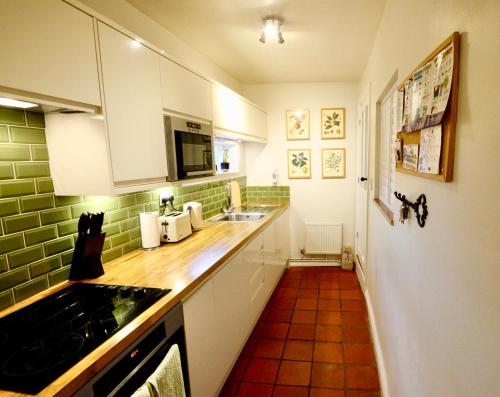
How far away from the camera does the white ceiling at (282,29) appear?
189 cm

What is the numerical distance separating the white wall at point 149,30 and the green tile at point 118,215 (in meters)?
1.03

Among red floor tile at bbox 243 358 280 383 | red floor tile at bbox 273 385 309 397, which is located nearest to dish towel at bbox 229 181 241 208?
red floor tile at bbox 243 358 280 383

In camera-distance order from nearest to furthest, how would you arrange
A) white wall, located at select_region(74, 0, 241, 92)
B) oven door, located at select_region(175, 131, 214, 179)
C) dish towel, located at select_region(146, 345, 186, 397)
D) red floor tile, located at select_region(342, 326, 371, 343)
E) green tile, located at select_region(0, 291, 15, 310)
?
dish towel, located at select_region(146, 345, 186, 397), green tile, located at select_region(0, 291, 15, 310), white wall, located at select_region(74, 0, 241, 92), oven door, located at select_region(175, 131, 214, 179), red floor tile, located at select_region(342, 326, 371, 343)

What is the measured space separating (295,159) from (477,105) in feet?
10.8

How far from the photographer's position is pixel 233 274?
1988 millimetres

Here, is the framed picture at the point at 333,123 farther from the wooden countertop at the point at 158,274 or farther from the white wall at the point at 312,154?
the wooden countertop at the point at 158,274

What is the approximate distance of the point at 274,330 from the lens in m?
2.61

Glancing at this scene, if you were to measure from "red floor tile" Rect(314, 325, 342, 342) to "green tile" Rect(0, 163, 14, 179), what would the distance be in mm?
2351

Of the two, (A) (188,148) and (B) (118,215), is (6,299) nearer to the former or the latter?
(B) (118,215)

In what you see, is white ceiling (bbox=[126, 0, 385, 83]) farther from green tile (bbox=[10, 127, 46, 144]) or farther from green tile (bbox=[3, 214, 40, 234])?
green tile (bbox=[3, 214, 40, 234])

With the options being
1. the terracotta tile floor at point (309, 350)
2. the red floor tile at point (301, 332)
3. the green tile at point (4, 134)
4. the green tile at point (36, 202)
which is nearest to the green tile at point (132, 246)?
the green tile at point (36, 202)

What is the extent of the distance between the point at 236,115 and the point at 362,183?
5.15 feet

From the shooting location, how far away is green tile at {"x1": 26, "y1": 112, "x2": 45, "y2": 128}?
1345 mm

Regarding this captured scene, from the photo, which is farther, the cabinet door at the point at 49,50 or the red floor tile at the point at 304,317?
the red floor tile at the point at 304,317
